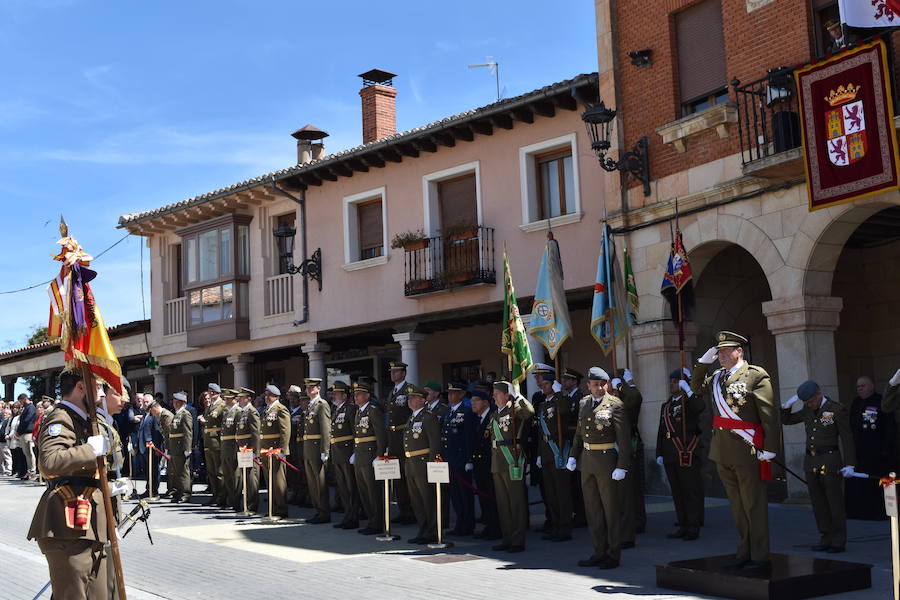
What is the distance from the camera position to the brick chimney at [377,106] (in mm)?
23891

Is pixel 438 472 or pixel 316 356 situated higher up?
pixel 316 356

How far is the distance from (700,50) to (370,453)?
765cm

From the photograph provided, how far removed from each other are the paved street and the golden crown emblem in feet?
16.2

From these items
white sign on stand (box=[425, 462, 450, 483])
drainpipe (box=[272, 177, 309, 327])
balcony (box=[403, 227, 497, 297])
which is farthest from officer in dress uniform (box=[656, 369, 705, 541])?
drainpipe (box=[272, 177, 309, 327])

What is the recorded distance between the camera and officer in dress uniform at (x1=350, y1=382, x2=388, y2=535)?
1246cm

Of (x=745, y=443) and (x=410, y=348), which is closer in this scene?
(x=745, y=443)

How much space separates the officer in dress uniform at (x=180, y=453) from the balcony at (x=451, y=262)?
4828mm

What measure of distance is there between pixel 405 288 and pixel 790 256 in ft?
27.1

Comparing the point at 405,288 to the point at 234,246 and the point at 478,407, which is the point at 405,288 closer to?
the point at 234,246

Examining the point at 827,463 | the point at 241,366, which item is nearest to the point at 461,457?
the point at 827,463

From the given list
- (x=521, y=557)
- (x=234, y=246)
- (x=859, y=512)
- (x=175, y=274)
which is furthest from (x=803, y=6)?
(x=175, y=274)

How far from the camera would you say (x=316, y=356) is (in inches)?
877

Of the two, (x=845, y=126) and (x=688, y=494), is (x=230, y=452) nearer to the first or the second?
(x=688, y=494)

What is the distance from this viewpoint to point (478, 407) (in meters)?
11.8
